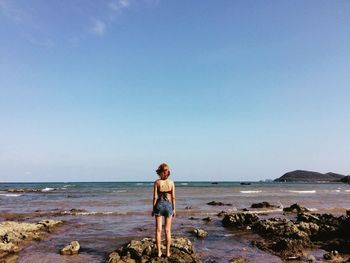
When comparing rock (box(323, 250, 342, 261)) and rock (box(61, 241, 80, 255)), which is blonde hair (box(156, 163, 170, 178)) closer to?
rock (box(61, 241, 80, 255))

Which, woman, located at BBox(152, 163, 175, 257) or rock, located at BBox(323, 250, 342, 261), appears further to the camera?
rock, located at BBox(323, 250, 342, 261)

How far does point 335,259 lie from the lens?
35.1ft

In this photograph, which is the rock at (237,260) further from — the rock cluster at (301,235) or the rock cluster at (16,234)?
the rock cluster at (16,234)

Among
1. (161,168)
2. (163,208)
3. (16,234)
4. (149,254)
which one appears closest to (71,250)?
(149,254)

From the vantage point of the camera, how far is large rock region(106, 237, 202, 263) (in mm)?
9732

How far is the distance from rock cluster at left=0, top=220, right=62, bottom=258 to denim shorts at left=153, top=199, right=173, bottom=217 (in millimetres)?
5255

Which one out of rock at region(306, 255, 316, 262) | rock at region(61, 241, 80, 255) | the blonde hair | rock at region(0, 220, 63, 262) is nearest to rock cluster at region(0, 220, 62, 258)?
rock at region(0, 220, 63, 262)

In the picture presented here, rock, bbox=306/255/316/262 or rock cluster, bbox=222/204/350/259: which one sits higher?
rock cluster, bbox=222/204/350/259

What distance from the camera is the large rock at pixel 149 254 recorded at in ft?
31.9

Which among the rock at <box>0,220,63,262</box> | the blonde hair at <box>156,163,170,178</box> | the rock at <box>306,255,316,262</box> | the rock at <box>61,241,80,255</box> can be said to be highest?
the blonde hair at <box>156,163,170,178</box>

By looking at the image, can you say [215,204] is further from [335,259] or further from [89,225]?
[335,259]

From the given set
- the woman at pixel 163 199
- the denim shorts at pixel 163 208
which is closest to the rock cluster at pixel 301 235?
the woman at pixel 163 199

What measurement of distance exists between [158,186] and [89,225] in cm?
1073

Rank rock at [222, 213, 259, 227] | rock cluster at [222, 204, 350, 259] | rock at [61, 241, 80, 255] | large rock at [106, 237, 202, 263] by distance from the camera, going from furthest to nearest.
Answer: rock at [222, 213, 259, 227] → rock cluster at [222, 204, 350, 259] → rock at [61, 241, 80, 255] → large rock at [106, 237, 202, 263]
